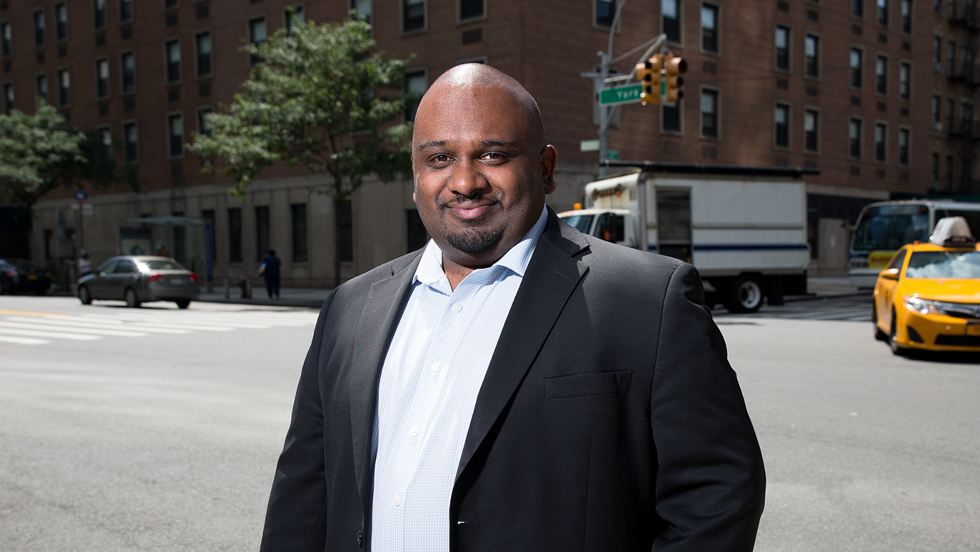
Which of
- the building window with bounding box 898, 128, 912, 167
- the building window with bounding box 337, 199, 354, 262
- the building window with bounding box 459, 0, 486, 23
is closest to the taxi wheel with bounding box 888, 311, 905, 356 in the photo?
the building window with bounding box 459, 0, 486, 23

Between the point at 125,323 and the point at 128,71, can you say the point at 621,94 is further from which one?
the point at 128,71

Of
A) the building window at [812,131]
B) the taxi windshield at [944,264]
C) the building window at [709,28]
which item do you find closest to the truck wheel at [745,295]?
the taxi windshield at [944,264]

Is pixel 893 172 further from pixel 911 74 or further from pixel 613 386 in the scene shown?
pixel 613 386

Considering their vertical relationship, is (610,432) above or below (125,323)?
above

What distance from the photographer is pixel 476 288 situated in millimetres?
1766

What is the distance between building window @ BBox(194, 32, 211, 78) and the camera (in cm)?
3378

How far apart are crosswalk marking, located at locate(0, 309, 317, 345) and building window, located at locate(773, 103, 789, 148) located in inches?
870

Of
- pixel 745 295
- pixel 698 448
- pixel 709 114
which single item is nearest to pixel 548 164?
pixel 698 448

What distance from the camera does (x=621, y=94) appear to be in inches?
707

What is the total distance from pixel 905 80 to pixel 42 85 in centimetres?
4280

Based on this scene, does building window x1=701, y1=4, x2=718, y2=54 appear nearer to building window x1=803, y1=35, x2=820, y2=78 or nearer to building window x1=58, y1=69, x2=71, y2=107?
building window x1=803, y1=35, x2=820, y2=78

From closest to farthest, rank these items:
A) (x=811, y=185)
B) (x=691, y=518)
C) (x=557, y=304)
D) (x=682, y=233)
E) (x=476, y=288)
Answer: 1. (x=691, y=518)
2. (x=557, y=304)
3. (x=476, y=288)
4. (x=682, y=233)
5. (x=811, y=185)

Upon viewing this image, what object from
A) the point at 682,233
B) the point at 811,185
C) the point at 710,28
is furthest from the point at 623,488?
the point at 811,185

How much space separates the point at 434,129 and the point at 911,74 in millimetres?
44010
